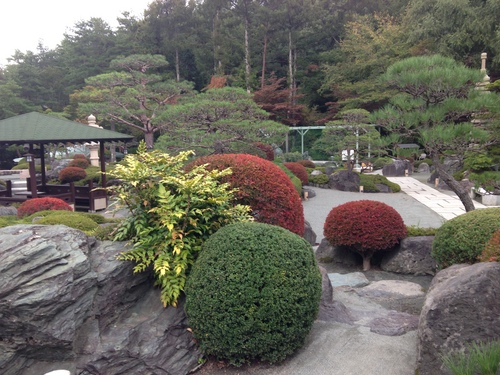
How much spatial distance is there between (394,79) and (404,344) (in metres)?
4.54

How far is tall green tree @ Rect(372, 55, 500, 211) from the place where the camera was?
6332mm

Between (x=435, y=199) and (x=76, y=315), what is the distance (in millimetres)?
13804

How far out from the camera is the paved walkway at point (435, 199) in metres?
12.4

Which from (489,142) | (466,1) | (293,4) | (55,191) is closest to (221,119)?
(489,142)

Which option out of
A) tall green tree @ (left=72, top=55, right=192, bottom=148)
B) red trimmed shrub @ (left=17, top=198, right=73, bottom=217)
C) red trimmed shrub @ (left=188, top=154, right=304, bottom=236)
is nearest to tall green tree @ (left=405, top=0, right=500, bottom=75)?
tall green tree @ (left=72, top=55, right=192, bottom=148)

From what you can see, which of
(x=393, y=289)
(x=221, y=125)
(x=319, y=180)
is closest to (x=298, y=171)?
(x=319, y=180)

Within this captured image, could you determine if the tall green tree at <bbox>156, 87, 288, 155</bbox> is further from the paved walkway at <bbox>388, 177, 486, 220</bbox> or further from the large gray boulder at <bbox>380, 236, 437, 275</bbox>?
the paved walkway at <bbox>388, 177, 486, 220</bbox>

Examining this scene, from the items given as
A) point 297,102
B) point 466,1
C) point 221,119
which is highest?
point 466,1

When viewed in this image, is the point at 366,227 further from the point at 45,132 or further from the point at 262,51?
the point at 262,51

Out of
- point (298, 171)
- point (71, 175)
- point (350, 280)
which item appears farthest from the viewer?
point (71, 175)

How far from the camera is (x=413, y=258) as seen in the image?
6.29 m

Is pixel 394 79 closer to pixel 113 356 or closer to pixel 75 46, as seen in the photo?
pixel 113 356

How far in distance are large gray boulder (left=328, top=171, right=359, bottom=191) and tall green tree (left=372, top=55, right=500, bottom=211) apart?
10.4m

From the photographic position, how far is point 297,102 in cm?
3338
